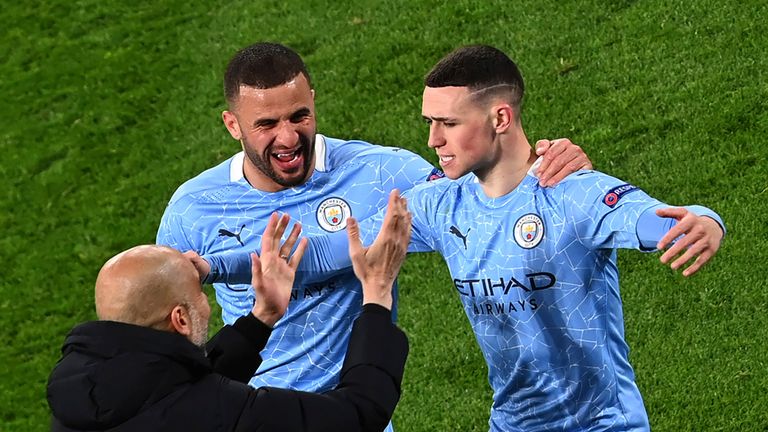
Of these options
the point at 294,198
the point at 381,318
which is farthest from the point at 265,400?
the point at 294,198

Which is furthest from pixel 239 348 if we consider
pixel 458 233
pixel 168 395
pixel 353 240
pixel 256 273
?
pixel 458 233

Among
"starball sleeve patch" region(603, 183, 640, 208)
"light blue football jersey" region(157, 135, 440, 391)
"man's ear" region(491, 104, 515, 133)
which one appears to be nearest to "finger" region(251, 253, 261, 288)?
"light blue football jersey" region(157, 135, 440, 391)

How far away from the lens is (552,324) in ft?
15.6

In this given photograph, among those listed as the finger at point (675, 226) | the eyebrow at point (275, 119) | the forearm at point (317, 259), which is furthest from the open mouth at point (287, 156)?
the finger at point (675, 226)

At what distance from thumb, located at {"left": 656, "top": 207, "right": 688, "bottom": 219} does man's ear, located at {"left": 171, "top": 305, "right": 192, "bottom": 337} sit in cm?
163

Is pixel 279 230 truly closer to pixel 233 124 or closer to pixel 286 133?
pixel 286 133

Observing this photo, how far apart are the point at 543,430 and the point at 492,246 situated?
2.69ft

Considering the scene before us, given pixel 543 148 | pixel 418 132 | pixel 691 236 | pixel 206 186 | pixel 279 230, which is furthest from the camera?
pixel 418 132

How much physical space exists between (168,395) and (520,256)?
1.61 m

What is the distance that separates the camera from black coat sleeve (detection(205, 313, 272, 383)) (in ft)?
14.3

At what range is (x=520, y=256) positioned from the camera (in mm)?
4719

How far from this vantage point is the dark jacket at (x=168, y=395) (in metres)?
3.67

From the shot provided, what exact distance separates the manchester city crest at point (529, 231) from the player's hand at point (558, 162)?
0.48 feet

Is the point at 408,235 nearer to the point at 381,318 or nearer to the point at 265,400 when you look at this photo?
the point at 381,318
